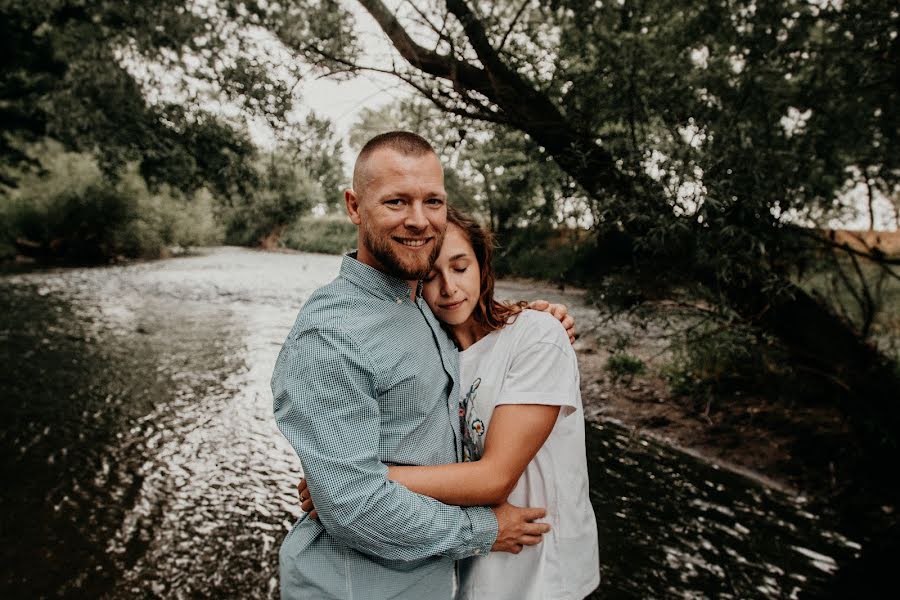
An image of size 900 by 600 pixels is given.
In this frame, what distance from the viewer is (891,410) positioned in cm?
483

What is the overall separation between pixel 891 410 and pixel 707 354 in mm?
2061

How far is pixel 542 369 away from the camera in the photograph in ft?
5.25

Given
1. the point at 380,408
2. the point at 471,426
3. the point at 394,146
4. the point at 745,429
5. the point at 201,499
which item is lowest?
the point at 201,499

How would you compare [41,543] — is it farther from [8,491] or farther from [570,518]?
[570,518]

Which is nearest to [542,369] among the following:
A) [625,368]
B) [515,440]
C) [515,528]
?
[515,440]

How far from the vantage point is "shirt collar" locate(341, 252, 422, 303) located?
1573mm

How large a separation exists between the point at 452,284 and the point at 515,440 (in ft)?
1.93

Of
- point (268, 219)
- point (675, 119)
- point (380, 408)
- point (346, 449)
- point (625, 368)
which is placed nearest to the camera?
point (346, 449)

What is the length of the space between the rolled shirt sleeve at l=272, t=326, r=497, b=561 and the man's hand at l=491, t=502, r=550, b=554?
0.22 metres

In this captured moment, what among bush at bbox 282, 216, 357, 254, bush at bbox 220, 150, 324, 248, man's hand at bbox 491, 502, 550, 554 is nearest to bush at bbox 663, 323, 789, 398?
man's hand at bbox 491, 502, 550, 554

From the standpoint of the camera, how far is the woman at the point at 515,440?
4.95 ft

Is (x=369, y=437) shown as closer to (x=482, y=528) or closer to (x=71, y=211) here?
(x=482, y=528)

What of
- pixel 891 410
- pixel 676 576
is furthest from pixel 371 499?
pixel 891 410

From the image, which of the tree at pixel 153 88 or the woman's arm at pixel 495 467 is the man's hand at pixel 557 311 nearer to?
the woman's arm at pixel 495 467
